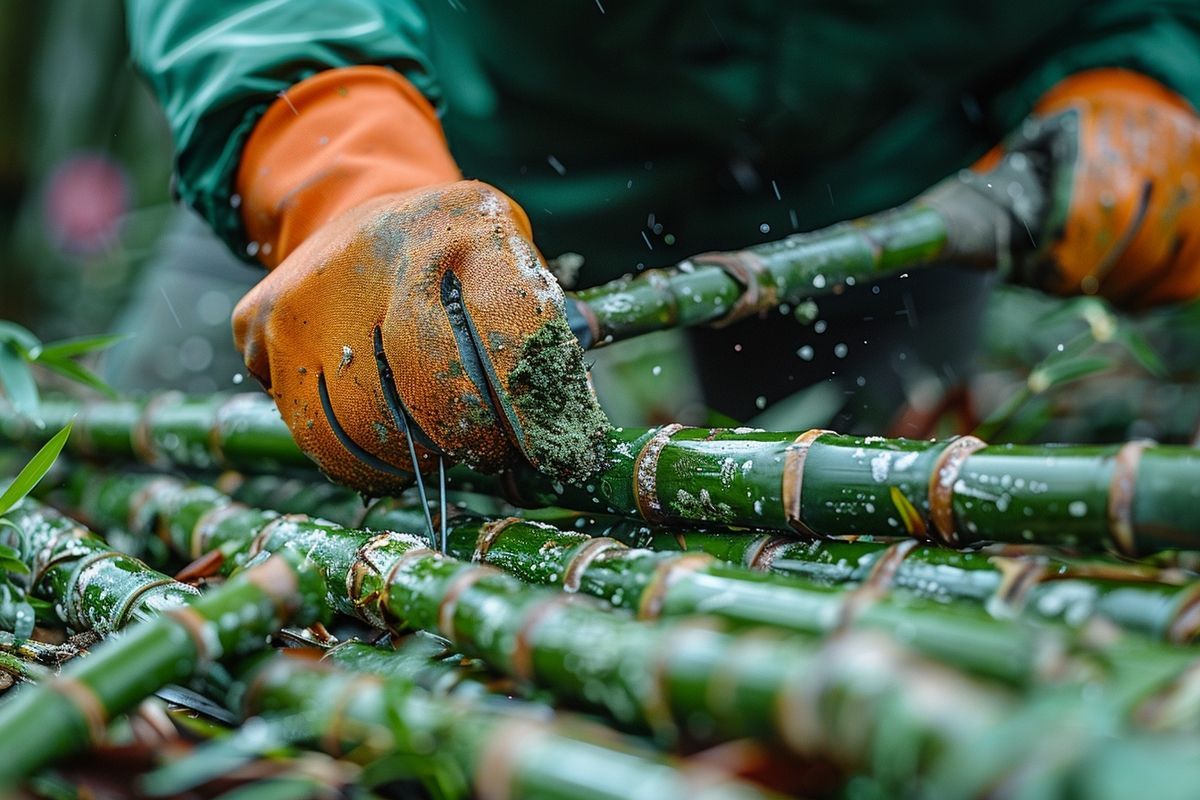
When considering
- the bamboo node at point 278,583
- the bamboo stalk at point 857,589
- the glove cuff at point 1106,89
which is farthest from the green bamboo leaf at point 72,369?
the glove cuff at point 1106,89

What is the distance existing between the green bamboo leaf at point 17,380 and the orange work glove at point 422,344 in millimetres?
323

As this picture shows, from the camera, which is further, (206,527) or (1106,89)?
(1106,89)

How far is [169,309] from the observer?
3428mm

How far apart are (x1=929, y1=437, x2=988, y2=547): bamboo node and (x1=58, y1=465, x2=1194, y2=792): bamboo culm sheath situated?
297mm

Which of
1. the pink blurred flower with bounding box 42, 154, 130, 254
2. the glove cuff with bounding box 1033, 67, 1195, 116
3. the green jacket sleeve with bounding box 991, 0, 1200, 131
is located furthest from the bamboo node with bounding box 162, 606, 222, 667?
the pink blurred flower with bounding box 42, 154, 130, 254

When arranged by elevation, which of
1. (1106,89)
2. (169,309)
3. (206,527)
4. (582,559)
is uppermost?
(1106,89)

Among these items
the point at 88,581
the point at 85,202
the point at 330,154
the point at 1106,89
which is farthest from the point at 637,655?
the point at 85,202

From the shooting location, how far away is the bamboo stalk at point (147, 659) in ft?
2.32

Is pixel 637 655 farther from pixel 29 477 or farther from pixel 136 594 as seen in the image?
pixel 29 477

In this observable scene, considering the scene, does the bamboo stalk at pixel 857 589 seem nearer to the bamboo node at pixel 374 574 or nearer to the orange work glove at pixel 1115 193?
the bamboo node at pixel 374 574

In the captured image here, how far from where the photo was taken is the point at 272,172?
176 cm

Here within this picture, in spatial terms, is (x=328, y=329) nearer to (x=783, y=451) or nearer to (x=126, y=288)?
(x=783, y=451)

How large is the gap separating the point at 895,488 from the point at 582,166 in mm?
1915

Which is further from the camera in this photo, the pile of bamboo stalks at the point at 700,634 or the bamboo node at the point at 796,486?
the bamboo node at the point at 796,486
